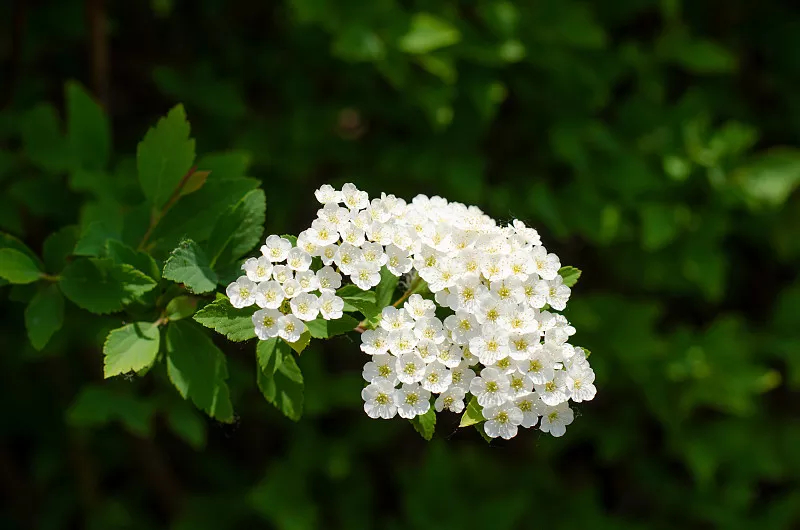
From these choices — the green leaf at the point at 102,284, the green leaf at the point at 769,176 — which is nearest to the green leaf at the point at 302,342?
the green leaf at the point at 102,284

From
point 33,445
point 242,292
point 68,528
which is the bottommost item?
point 68,528

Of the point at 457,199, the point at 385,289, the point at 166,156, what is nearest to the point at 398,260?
the point at 385,289

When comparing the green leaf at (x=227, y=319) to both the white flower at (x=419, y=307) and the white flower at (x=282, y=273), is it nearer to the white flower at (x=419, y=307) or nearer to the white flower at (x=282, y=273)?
the white flower at (x=282, y=273)

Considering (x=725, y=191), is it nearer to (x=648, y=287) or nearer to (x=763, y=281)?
(x=648, y=287)

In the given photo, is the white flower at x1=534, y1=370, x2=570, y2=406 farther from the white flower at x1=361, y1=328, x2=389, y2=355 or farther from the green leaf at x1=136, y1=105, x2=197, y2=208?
the green leaf at x1=136, y1=105, x2=197, y2=208

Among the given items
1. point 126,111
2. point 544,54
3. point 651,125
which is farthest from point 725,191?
point 126,111

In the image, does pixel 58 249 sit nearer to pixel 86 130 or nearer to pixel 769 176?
pixel 86 130

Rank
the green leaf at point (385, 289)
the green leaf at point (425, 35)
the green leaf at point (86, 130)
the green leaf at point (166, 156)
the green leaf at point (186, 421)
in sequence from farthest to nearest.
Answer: the green leaf at point (186, 421)
the green leaf at point (425, 35)
the green leaf at point (86, 130)
the green leaf at point (166, 156)
the green leaf at point (385, 289)
